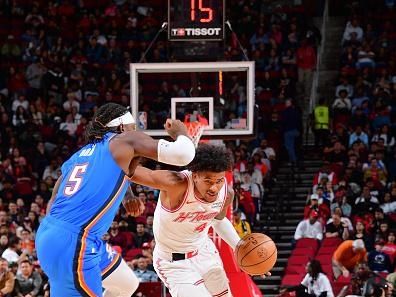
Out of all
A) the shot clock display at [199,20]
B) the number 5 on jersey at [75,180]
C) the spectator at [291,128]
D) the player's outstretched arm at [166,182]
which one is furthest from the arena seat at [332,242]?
the number 5 on jersey at [75,180]

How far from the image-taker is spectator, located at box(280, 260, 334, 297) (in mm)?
13227

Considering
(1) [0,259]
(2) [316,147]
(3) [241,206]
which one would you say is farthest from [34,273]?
(2) [316,147]

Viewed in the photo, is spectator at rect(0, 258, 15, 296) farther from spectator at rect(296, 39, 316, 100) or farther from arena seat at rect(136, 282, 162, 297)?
spectator at rect(296, 39, 316, 100)

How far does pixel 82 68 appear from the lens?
2166 cm

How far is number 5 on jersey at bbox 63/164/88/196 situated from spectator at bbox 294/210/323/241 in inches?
350

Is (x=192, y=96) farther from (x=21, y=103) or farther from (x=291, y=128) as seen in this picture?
(x=21, y=103)

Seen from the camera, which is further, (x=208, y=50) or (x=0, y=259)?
(x=0, y=259)

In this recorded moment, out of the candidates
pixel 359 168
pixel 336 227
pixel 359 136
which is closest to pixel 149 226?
pixel 336 227

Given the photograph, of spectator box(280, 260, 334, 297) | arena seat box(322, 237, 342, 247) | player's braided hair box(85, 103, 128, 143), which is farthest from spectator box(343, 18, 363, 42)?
player's braided hair box(85, 103, 128, 143)

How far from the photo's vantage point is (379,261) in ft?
46.3

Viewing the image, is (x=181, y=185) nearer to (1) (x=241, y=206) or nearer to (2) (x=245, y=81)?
(2) (x=245, y=81)

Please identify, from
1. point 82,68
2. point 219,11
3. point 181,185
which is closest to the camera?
point 181,185

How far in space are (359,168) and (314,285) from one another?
4.23 meters

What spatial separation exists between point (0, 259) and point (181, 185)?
23.2ft
